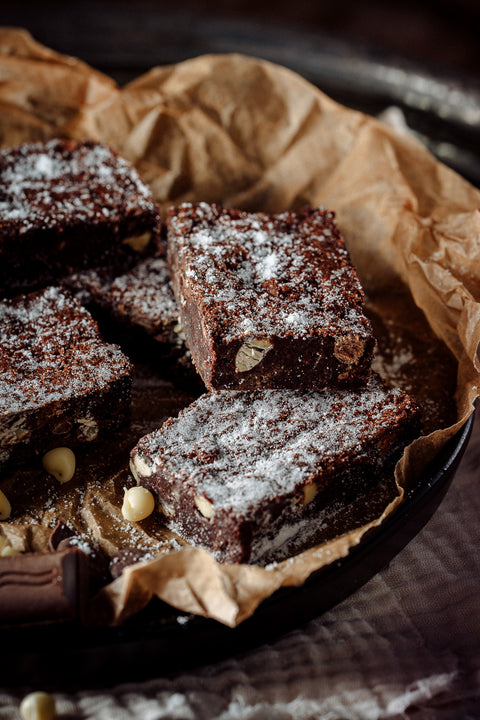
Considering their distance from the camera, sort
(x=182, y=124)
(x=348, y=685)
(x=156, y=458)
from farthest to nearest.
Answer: (x=182, y=124), (x=156, y=458), (x=348, y=685)

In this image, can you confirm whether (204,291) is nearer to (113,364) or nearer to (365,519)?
(113,364)

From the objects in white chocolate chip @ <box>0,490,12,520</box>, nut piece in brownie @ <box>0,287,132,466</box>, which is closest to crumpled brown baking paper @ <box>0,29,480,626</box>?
white chocolate chip @ <box>0,490,12,520</box>

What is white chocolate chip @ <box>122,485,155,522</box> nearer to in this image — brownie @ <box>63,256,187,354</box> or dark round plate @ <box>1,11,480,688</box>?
dark round plate @ <box>1,11,480,688</box>

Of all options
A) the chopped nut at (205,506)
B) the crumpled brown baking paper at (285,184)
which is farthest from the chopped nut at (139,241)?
the chopped nut at (205,506)

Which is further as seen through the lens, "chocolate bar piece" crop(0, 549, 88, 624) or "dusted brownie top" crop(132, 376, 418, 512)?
"dusted brownie top" crop(132, 376, 418, 512)

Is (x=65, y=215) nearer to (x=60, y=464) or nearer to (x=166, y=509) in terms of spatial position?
(x=60, y=464)

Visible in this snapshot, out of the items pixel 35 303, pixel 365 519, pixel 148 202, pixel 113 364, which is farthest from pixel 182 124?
pixel 365 519
